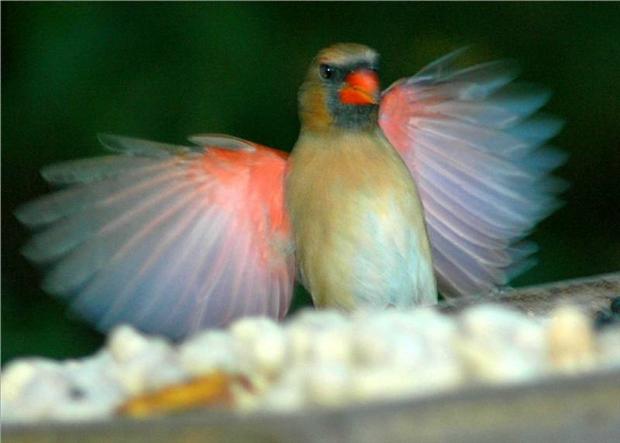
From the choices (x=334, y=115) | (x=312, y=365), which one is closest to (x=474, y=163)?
(x=334, y=115)

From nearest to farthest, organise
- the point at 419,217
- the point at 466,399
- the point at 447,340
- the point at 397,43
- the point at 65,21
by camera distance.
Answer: the point at 466,399 < the point at 447,340 < the point at 419,217 < the point at 65,21 < the point at 397,43

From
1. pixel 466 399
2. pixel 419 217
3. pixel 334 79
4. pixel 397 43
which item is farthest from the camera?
pixel 397 43

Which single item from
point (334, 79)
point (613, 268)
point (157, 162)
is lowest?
point (613, 268)

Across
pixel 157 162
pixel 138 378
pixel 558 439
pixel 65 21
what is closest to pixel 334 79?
pixel 157 162

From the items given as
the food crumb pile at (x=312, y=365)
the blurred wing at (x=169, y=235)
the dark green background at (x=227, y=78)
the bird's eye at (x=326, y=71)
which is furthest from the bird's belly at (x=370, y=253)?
the food crumb pile at (x=312, y=365)

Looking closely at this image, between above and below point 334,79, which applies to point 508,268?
below

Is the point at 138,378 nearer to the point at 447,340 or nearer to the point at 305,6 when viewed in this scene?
the point at 447,340

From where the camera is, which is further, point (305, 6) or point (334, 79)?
point (305, 6)
